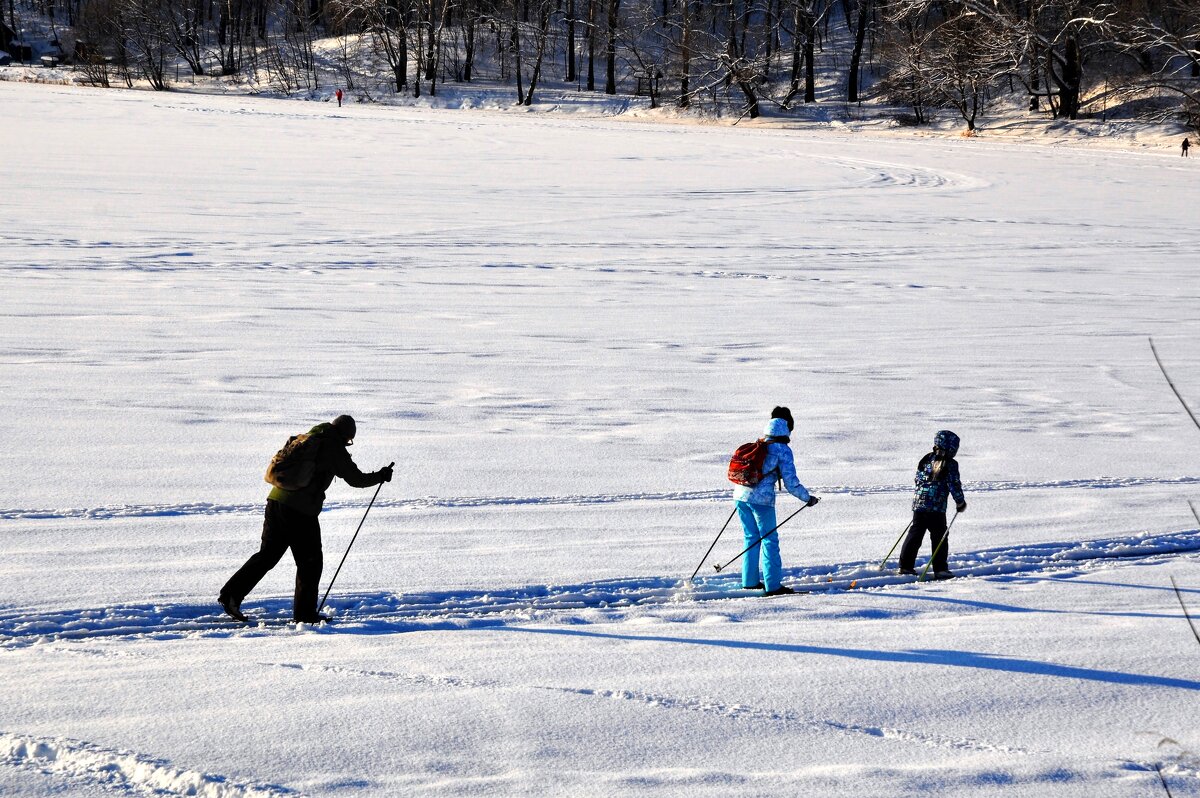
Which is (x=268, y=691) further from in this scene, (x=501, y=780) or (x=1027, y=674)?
(x=1027, y=674)

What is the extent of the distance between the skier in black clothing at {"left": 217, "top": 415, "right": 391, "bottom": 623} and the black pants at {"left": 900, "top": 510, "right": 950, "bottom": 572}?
3010 mm

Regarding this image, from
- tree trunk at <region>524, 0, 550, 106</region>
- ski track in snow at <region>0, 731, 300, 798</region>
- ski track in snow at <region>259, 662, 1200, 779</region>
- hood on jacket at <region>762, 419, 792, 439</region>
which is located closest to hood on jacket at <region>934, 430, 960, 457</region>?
hood on jacket at <region>762, 419, 792, 439</region>

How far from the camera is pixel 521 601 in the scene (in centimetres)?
618

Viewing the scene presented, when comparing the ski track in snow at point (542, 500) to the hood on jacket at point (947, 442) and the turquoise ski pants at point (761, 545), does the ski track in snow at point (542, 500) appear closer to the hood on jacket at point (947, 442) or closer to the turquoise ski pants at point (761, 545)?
the turquoise ski pants at point (761, 545)

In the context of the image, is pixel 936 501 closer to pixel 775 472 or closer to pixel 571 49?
pixel 775 472

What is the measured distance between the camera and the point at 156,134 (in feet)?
109

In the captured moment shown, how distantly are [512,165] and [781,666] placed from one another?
1007 inches

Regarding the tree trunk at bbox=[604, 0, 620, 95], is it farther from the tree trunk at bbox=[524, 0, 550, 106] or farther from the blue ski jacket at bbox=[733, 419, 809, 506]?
the blue ski jacket at bbox=[733, 419, 809, 506]

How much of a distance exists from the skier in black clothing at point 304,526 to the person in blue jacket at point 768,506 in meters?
2.03

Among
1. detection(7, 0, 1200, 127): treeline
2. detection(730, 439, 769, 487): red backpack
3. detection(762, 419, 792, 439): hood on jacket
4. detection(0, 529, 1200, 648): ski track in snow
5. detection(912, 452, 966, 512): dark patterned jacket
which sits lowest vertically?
detection(0, 529, 1200, 648): ski track in snow

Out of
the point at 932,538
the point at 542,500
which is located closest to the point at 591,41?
the point at 542,500

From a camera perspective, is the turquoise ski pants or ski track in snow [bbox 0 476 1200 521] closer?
the turquoise ski pants

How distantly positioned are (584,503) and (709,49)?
47.7 m

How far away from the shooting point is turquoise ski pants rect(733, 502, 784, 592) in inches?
253
